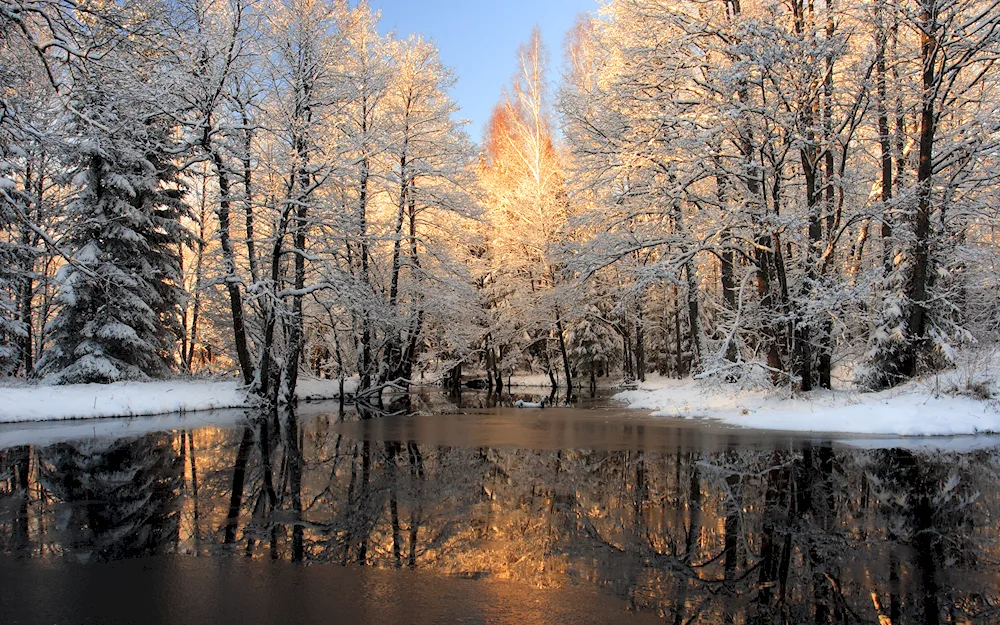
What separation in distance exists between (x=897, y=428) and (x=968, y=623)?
8985 millimetres

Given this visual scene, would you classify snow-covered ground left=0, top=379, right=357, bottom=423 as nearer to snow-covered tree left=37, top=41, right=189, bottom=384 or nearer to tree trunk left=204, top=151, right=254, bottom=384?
tree trunk left=204, top=151, right=254, bottom=384

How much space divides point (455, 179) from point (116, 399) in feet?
47.9

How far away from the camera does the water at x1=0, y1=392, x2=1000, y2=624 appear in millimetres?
3955

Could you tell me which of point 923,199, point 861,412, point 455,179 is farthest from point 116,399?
point 923,199

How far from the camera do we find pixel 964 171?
48.1 ft

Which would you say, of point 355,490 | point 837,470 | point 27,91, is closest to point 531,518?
point 355,490

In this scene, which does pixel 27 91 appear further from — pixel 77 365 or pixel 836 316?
pixel 836 316

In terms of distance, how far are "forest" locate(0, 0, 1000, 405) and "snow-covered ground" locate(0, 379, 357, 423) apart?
111 cm

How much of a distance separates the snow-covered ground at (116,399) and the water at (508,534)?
21.5 ft

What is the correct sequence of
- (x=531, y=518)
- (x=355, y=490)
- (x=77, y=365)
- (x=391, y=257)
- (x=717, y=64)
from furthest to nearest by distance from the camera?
(x=391, y=257) < (x=77, y=365) < (x=717, y=64) < (x=355, y=490) < (x=531, y=518)

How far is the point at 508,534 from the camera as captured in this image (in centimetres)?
544

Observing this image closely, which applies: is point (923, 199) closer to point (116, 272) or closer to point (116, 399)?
point (116, 399)

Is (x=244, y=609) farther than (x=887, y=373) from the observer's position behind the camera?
No

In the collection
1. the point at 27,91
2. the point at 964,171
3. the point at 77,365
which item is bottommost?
the point at 77,365
